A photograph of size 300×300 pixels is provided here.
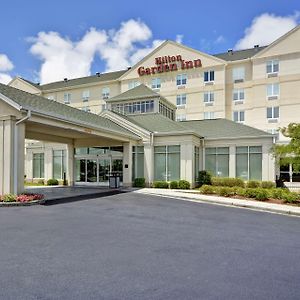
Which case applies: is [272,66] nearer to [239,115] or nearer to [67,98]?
[239,115]

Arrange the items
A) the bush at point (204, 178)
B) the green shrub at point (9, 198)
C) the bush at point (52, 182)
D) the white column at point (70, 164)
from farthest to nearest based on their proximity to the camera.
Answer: the bush at point (52, 182)
the white column at point (70, 164)
the bush at point (204, 178)
the green shrub at point (9, 198)

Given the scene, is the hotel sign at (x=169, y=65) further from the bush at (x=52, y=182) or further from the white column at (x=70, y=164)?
the bush at (x=52, y=182)

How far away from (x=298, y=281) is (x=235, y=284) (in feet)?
3.80

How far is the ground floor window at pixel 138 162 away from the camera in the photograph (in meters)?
25.6

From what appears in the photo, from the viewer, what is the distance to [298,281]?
5270 millimetres

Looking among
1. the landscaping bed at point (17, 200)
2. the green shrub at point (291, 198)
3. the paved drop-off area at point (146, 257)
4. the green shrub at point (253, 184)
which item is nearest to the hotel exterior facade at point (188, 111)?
the green shrub at point (253, 184)

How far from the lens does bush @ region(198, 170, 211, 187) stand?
994 inches

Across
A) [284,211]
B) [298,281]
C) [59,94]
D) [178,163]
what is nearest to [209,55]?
[178,163]

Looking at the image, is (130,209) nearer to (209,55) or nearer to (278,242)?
(278,242)

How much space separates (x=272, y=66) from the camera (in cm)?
3794

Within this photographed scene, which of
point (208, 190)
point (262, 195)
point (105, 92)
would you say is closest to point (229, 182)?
point (208, 190)

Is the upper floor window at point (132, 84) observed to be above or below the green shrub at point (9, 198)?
above

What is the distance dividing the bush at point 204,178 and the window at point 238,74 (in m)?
19.8

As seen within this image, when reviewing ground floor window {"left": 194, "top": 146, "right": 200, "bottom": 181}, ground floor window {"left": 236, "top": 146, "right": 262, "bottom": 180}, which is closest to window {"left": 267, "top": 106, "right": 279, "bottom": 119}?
ground floor window {"left": 236, "top": 146, "right": 262, "bottom": 180}
